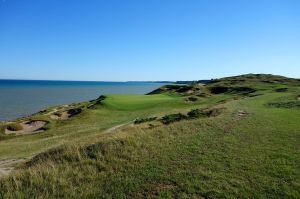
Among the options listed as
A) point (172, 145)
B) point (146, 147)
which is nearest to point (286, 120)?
point (172, 145)

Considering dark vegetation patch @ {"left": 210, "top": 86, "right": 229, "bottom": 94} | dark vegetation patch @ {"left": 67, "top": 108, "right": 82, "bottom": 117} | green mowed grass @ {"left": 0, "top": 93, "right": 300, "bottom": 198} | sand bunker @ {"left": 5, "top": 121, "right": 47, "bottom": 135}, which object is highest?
dark vegetation patch @ {"left": 210, "top": 86, "right": 229, "bottom": 94}

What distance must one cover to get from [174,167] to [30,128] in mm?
28429

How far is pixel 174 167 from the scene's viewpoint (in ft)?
33.8

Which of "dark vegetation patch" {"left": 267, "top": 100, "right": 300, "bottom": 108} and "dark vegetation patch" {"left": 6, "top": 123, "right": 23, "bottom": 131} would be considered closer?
"dark vegetation patch" {"left": 267, "top": 100, "right": 300, "bottom": 108}

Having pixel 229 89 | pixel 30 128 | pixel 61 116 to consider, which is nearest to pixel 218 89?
pixel 229 89

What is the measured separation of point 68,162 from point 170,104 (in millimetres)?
31328

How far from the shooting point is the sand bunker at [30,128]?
107 feet

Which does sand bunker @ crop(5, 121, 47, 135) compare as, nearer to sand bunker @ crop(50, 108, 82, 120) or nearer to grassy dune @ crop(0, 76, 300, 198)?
sand bunker @ crop(50, 108, 82, 120)

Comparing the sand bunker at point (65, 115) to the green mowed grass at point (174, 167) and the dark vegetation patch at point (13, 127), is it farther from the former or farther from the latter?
the green mowed grass at point (174, 167)

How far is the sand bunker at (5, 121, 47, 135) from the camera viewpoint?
3262 cm

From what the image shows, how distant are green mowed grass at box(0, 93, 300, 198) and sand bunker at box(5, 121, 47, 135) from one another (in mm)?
20696

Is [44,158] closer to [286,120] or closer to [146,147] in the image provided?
[146,147]

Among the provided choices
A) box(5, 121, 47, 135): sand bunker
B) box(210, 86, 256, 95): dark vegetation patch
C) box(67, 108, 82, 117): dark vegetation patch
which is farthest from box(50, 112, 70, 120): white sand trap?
box(210, 86, 256, 95): dark vegetation patch

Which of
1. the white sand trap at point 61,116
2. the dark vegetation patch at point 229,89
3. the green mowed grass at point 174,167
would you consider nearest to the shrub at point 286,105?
the green mowed grass at point 174,167
